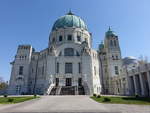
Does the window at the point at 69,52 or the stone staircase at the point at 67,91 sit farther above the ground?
the window at the point at 69,52

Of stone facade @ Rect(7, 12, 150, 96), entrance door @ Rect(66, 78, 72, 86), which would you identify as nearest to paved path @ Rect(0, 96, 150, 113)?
stone facade @ Rect(7, 12, 150, 96)

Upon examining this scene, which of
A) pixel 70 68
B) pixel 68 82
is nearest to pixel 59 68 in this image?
pixel 70 68

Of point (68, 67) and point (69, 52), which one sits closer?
point (68, 67)

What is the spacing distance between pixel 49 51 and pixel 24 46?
1395 centimetres

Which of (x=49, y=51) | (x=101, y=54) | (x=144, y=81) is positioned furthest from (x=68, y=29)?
(x=144, y=81)

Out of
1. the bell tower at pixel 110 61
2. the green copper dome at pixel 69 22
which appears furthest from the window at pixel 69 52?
the bell tower at pixel 110 61

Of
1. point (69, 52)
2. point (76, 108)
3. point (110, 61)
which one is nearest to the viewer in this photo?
point (76, 108)

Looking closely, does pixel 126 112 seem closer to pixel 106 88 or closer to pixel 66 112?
pixel 66 112

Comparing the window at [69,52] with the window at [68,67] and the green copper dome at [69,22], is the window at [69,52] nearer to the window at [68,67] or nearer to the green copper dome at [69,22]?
the window at [68,67]

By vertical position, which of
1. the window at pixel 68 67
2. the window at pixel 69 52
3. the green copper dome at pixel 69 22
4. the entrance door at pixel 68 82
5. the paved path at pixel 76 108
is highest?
the green copper dome at pixel 69 22

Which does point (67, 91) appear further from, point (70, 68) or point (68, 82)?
point (70, 68)

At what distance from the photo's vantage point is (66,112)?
1083 centimetres

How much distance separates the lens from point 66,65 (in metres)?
49.5

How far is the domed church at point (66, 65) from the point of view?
46.8 metres
